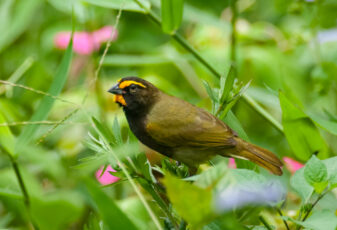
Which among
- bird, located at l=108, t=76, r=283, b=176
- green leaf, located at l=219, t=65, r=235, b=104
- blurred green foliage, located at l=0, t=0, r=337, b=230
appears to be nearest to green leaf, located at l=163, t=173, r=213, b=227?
blurred green foliage, located at l=0, t=0, r=337, b=230

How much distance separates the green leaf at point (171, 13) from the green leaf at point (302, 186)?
0.54 m

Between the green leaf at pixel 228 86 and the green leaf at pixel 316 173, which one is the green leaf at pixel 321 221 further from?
the green leaf at pixel 228 86

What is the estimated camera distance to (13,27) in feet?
6.83

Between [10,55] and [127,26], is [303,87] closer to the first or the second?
[127,26]

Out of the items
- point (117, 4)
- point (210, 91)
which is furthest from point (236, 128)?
point (117, 4)

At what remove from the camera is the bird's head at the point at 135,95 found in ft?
4.95

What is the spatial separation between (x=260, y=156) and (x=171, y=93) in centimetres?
91

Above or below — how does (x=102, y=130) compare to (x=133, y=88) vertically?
above

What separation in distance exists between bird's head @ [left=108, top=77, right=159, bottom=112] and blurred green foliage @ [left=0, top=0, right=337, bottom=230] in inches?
4.6

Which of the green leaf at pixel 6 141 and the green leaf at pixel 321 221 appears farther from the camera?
the green leaf at pixel 6 141

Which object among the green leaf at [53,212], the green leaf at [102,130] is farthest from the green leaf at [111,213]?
the green leaf at [53,212]

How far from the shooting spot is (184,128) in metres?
1.48

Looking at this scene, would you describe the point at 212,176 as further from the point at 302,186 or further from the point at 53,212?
the point at 53,212

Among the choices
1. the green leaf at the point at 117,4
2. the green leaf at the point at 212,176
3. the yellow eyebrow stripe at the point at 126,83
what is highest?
the green leaf at the point at 117,4
